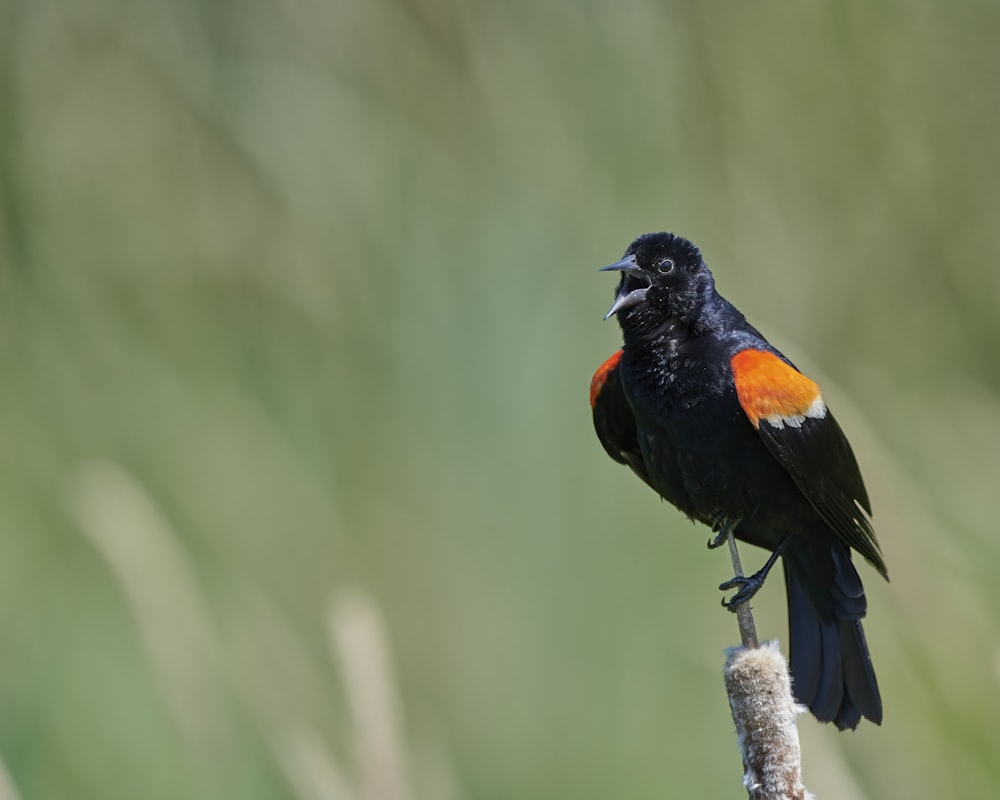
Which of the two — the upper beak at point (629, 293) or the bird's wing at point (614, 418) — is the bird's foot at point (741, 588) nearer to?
the bird's wing at point (614, 418)

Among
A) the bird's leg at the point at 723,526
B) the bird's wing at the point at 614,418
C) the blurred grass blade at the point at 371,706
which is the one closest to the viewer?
the blurred grass blade at the point at 371,706

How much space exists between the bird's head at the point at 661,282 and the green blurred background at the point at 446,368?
33cm

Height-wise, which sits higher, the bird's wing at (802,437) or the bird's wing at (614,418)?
the bird's wing at (614,418)

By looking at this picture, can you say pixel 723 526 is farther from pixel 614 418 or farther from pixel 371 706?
pixel 371 706

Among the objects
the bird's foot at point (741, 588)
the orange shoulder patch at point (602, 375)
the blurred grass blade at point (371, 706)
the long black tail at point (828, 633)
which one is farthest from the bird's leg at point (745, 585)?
the blurred grass blade at point (371, 706)

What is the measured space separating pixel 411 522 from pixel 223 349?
49cm

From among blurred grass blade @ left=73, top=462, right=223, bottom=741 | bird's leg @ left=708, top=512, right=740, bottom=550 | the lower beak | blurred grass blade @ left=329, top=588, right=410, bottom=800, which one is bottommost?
blurred grass blade @ left=329, top=588, right=410, bottom=800

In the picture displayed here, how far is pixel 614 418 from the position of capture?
1.65 meters

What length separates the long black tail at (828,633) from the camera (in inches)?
63.1

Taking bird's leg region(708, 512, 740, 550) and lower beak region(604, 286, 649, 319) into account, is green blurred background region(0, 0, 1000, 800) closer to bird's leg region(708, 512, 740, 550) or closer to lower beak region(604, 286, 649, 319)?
bird's leg region(708, 512, 740, 550)

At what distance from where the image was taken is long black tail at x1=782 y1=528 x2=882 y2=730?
63.1 inches

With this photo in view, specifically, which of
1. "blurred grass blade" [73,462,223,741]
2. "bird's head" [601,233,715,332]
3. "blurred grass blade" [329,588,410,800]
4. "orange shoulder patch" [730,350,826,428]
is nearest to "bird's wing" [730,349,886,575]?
"orange shoulder patch" [730,350,826,428]

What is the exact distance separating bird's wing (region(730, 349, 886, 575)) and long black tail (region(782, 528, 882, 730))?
7.2 inches

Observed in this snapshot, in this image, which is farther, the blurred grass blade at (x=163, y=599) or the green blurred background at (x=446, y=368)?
the green blurred background at (x=446, y=368)
